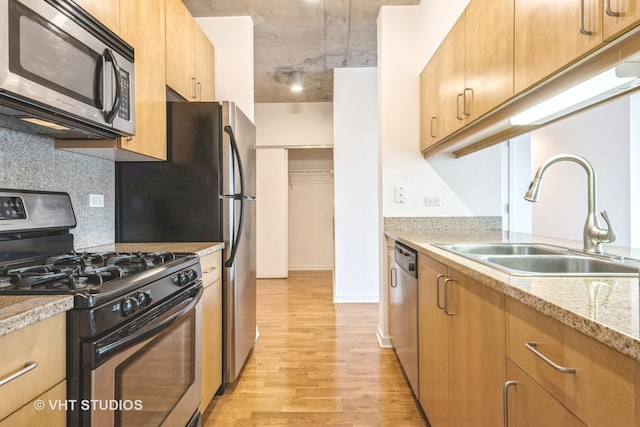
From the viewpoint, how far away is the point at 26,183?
1421 mm

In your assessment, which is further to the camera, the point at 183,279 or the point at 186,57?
the point at 186,57

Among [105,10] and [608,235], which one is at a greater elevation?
[105,10]

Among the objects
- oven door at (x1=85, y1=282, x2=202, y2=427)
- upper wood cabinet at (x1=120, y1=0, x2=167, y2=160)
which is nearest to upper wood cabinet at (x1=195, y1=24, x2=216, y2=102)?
upper wood cabinet at (x1=120, y1=0, x2=167, y2=160)

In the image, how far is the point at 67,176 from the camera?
5.46 feet

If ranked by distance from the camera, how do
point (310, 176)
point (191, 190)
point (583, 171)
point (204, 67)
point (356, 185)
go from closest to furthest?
point (191, 190) < point (204, 67) < point (583, 171) < point (356, 185) < point (310, 176)

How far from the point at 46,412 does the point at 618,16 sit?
1618 mm

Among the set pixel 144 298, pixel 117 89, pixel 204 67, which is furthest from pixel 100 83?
pixel 204 67

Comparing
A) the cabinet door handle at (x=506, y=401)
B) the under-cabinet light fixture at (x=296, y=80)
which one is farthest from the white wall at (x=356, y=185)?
the cabinet door handle at (x=506, y=401)

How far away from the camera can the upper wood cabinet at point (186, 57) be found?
6.68ft

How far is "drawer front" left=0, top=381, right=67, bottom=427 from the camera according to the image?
0.69 m

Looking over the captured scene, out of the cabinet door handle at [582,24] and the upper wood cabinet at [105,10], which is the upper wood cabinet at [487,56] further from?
the upper wood cabinet at [105,10]

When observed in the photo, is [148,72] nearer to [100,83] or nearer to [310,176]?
[100,83]

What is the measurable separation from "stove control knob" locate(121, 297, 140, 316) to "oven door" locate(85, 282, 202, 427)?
5cm

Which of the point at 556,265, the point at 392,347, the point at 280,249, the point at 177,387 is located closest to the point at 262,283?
the point at 280,249
